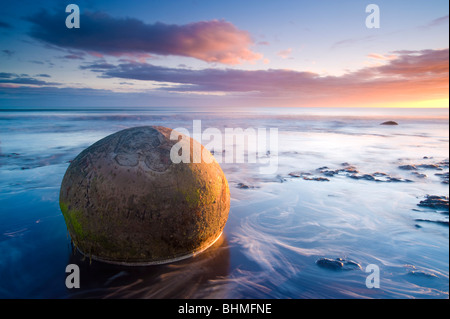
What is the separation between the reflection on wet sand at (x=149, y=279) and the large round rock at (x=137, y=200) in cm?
10

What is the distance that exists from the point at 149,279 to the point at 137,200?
0.88 meters

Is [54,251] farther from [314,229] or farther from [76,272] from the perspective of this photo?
[314,229]

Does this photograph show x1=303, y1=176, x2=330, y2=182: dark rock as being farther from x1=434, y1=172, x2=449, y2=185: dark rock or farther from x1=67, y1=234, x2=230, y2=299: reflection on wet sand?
x1=67, y1=234, x2=230, y2=299: reflection on wet sand

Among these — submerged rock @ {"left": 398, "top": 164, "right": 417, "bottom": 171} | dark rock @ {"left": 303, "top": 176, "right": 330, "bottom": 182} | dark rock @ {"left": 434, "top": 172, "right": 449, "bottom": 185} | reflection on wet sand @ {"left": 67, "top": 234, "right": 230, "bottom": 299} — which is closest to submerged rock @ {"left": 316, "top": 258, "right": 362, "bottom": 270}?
reflection on wet sand @ {"left": 67, "top": 234, "right": 230, "bottom": 299}

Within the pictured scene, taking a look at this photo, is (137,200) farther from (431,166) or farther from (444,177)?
(431,166)

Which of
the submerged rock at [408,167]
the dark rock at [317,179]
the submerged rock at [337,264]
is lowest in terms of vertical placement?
the submerged rock at [337,264]

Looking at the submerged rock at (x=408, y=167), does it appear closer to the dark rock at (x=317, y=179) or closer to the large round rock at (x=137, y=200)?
the dark rock at (x=317, y=179)

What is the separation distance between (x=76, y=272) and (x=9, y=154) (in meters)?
9.23

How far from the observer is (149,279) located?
2725 millimetres

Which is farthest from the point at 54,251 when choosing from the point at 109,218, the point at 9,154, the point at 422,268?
the point at 9,154

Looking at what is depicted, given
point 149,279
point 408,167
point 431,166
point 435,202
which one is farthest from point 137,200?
point 431,166

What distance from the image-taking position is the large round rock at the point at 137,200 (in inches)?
103

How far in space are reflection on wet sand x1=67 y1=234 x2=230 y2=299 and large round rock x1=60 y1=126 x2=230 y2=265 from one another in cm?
10

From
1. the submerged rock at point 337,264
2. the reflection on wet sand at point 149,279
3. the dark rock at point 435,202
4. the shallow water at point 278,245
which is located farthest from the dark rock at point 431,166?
the reflection on wet sand at point 149,279
